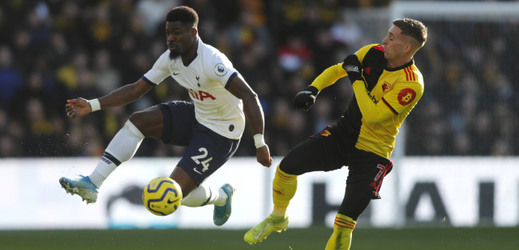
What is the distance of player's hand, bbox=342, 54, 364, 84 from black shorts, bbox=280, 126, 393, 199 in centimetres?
57

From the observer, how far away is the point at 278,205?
6.65 m

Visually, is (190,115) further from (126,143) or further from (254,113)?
(254,113)

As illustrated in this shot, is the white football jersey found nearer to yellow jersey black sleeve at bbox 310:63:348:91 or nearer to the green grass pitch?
yellow jersey black sleeve at bbox 310:63:348:91

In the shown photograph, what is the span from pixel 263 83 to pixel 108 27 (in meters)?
2.85

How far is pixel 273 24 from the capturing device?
1321cm

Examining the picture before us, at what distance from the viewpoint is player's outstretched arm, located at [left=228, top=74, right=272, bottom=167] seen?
19.8ft

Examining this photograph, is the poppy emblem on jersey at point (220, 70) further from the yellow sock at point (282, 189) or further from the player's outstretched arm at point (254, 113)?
the yellow sock at point (282, 189)

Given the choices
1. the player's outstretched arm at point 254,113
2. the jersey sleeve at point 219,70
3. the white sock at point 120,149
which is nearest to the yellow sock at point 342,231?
the player's outstretched arm at point 254,113

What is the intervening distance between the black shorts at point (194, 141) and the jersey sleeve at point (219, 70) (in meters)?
0.65

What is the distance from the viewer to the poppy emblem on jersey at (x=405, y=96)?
584 cm

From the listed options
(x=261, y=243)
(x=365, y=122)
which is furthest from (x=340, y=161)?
(x=261, y=243)

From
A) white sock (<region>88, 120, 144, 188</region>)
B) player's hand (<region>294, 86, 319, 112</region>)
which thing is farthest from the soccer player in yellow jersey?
white sock (<region>88, 120, 144, 188</region>)

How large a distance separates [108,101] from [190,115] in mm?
809

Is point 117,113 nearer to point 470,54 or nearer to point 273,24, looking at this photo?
point 273,24
